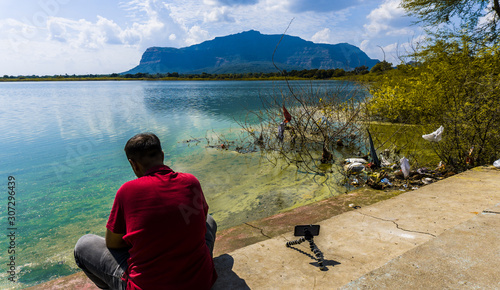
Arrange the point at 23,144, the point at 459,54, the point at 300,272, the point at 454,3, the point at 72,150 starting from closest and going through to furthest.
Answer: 1. the point at 300,272
2. the point at 459,54
3. the point at 72,150
4. the point at 23,144
5. the point at 454,3

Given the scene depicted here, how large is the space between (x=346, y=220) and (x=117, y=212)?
→ 9.18 ft

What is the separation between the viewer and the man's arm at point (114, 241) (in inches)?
77.1

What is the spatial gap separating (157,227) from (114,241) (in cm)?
50

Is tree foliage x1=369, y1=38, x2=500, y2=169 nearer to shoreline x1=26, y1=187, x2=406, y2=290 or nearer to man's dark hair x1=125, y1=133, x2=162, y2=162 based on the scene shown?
shoreline x1=26, y1=187, x2=406, y2=290

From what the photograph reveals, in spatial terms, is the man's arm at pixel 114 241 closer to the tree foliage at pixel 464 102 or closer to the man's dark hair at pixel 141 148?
the man's dark hair at pixel 141 148

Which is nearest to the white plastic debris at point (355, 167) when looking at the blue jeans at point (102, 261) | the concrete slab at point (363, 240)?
the concrete slab at point (363, 240)

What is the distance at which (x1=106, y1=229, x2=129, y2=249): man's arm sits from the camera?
1.96m

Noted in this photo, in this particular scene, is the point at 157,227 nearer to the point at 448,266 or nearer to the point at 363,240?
the point at 448,266

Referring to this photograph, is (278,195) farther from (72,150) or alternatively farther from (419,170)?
(72,150)

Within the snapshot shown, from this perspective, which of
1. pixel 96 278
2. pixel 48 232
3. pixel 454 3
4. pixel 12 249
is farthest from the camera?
pixel 454 3

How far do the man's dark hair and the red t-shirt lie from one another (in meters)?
0.17

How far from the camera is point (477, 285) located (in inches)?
74.7

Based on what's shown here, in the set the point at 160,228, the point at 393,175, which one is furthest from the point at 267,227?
the point at 393,175

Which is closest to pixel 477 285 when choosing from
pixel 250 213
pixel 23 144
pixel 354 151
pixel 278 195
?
pixel 250 213
